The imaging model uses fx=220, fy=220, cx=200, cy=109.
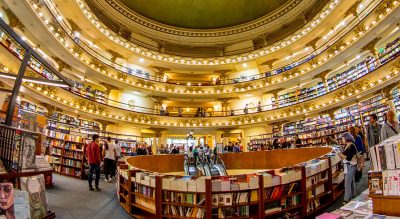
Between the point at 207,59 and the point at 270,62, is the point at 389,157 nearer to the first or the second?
the point at 270,62

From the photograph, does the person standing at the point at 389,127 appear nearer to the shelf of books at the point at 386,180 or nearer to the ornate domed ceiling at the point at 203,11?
the shelf of books at the point at 386,180

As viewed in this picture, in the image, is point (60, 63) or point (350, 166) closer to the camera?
point (350, 166)

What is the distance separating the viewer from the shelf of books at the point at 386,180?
164 centimetres

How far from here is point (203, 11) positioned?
62.1 ft

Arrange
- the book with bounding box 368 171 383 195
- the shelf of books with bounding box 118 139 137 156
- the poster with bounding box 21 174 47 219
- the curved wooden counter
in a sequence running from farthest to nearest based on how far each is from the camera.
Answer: the shelf of books with bounding box 118 139 137 156, the curved wooden counter, the poster with bounding box 21 174 47 219, the book with bounding box 368 171 383 195

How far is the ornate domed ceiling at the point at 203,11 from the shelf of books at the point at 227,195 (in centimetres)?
1712

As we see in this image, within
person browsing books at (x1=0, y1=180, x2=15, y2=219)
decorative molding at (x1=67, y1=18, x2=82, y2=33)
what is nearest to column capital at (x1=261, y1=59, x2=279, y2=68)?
decorative molding at (x1=67, y1=18, x2=82, y2=33)

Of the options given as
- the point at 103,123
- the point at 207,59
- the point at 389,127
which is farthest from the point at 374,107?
the point at 103,123

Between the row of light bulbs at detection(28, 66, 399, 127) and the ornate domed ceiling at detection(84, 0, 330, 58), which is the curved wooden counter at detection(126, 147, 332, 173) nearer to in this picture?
the row of light bulbs at detection(28, 66, 399, 127)

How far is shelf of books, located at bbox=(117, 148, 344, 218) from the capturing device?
3277mm

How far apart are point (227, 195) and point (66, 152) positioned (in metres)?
6.72

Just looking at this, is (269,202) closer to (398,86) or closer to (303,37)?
(398,86)

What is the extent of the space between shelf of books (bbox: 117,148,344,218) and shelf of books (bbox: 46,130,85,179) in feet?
13.8

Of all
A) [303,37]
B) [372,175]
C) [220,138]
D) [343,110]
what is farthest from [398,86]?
[220,138]
